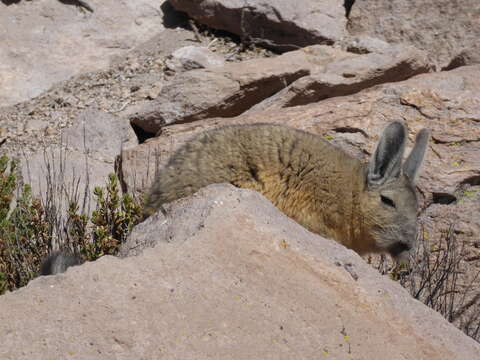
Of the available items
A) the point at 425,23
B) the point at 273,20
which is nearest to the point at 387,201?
the point at 273,20

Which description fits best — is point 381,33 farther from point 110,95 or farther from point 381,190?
point 381,190

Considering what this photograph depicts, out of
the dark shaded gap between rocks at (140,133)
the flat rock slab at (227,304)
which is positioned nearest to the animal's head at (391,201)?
the flat rock slab at (227,304)

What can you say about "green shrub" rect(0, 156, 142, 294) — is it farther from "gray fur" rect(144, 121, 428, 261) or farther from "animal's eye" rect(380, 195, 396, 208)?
"animal's eye" rect(380, 195, 396, 208)

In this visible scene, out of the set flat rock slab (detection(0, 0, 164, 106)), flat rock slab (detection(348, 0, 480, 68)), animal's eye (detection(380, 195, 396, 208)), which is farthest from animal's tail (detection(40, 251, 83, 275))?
flat rock slab (detection(348, 0, 480, 68))

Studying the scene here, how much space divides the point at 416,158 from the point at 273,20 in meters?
5.33

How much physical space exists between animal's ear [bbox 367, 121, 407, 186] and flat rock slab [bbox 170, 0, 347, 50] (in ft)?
17.7

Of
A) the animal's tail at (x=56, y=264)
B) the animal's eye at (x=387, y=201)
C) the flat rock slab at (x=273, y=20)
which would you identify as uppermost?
the animal's eye at (x=387, y=201)

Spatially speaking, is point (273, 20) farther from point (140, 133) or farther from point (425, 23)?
point (140, 133)

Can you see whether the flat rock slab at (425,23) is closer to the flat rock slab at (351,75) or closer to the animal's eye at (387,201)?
the flat rock slab at (351,75)

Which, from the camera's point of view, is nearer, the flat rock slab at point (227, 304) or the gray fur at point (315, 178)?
the flat rock slab at point (227, 304)

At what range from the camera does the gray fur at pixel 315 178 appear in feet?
16.1

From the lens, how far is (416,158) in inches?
210

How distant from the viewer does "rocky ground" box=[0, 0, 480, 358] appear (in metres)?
6.59

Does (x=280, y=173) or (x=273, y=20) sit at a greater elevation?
(x=280, y=173)
